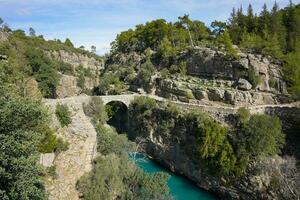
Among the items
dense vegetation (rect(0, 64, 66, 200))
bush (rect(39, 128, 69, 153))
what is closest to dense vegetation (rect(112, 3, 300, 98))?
bush (rect(39, 128, 69, 153))

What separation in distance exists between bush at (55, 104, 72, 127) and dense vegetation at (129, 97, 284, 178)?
13.8 metres

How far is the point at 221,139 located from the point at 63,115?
50.0 ft

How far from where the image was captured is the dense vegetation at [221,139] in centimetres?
3069

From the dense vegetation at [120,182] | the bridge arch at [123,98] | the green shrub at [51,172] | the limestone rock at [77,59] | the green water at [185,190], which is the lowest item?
the green water at [185,190]

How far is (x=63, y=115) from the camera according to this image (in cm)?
2759

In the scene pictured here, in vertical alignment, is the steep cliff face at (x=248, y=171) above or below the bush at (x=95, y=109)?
below

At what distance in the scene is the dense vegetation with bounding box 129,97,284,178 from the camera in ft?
101

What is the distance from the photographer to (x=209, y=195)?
33.2 m

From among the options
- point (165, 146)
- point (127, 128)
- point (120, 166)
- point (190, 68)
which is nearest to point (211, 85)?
point (190, 68)

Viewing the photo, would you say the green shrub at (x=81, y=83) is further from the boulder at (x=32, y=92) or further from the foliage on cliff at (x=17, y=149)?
the foliage on cliff at (x=17, y=149)

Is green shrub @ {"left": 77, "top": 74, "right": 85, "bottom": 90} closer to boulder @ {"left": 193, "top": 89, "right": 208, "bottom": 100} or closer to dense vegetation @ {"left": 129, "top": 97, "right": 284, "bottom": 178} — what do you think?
boulder @ {"left": 193, "top": 89, "right": 208, "bottom": 100}

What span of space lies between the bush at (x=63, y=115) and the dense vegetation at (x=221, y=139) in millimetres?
13758

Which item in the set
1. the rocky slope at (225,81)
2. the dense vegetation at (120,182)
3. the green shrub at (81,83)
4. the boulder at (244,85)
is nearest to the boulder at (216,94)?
the rocky slope at (225,81)

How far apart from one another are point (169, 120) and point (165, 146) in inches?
124
